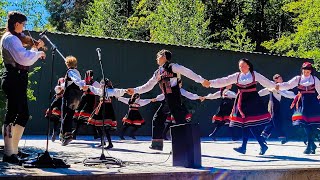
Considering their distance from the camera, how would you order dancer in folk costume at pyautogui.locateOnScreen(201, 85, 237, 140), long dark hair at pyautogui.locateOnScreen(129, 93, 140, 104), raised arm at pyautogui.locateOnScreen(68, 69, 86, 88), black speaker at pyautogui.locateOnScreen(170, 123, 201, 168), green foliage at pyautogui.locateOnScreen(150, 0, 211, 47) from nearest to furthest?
black speaker at pyautogui.locateOnScreen(170, 123, 201, 168) < raised arm at pyautogui.locateOnScreen(68, 69, 86, 88) < long dark hair at pyautogui.locateOnScreen(129, 93, 140, 104) < dancer in folk costume at pyautogui.locateOnScreen(201, 85, 237, 140) < green foliage at pyautogui.locateOnScreen(150, 0, 211, 47)

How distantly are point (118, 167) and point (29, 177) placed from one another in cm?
141

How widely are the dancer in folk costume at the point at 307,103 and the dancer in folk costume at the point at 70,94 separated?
370cm

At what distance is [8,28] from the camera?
6574 mm

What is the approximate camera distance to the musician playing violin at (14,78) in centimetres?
638

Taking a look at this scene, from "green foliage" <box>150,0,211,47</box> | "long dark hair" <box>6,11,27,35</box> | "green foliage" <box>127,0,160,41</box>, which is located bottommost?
"long dark hair" <box>6,11,27,35</box>

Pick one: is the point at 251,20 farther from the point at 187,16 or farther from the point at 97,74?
the point at 97,74

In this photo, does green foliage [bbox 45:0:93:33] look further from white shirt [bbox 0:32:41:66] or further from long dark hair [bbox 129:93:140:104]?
white shirt [bbox 0:32:41:66]

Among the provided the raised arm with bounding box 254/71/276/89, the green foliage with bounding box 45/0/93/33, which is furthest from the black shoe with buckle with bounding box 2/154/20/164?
the green foliage with bounding box 45/0/93/33

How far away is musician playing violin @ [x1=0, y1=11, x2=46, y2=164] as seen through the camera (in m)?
6.38

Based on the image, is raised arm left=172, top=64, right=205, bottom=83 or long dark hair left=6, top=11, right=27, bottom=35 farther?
raised arm left=172, top=64, right=205, bottom=83

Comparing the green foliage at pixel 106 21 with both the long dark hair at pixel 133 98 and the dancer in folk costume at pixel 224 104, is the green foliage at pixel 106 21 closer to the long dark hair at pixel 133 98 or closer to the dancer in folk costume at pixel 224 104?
the long dark hair at pixel 133 98

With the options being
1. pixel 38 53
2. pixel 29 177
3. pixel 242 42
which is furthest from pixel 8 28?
pixel 242 42

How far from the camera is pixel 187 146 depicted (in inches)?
267

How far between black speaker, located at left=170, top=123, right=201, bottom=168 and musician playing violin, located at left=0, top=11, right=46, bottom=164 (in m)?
1.98
